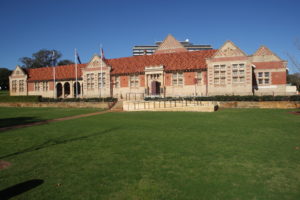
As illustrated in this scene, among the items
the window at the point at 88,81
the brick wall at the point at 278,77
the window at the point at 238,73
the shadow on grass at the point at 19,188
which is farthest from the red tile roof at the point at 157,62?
the shadow on grass at the point at 19,188

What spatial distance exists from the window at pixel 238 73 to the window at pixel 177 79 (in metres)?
7.77

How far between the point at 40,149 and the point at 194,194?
258 inches

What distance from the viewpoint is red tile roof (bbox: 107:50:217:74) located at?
106 feet

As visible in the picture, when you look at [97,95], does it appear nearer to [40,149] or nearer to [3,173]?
[40,149]

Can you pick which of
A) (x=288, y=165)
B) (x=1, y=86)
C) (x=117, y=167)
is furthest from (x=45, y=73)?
(x=1, y=86)

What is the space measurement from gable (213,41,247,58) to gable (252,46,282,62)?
3457mm

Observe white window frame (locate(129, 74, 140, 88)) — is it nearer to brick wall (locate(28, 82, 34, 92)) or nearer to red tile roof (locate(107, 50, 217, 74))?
red tile roof (locate(107, 50, 217, 74))

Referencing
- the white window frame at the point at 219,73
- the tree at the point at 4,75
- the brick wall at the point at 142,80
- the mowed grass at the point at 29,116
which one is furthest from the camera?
the tree at the point at 4,75

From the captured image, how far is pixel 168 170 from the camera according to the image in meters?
5.75

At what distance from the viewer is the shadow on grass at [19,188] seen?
4520 millimetres

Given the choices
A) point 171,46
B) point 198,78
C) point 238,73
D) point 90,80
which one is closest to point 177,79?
point 198,78

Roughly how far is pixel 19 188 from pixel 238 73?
2927 centimetres

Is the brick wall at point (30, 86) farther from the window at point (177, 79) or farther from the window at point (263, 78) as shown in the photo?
the window at point (263, 78)

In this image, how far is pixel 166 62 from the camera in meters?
34.4
